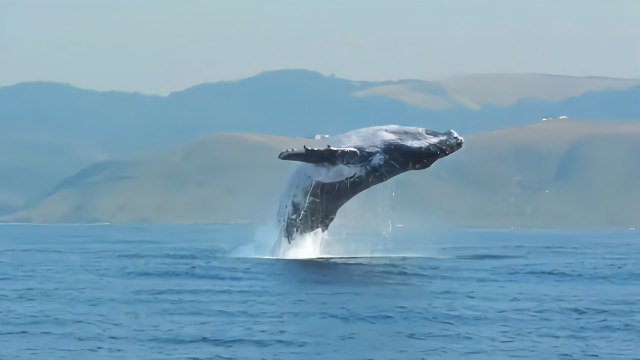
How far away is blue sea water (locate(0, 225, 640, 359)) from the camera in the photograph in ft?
47.1

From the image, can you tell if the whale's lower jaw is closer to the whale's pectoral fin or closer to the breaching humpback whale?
the breaching humpback whale

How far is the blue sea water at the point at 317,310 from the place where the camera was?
14.4m

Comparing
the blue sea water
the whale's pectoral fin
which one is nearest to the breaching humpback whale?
the whale's pectoral fin

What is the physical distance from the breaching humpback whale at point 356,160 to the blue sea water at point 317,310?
7.44 feet

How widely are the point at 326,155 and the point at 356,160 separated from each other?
0.84 m

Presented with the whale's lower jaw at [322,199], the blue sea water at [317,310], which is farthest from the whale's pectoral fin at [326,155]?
the blue sea water at [317,310]

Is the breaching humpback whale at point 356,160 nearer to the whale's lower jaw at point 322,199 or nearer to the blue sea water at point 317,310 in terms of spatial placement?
the whale's lower jaw at point 322,199

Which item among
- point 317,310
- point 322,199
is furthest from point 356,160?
point 317,310

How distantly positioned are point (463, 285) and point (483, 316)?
469cm

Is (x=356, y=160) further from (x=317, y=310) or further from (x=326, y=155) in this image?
(x=317, y=310)

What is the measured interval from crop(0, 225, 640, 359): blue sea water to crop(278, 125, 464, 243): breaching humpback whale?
2.27 meters

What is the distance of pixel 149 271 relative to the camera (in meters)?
25.4

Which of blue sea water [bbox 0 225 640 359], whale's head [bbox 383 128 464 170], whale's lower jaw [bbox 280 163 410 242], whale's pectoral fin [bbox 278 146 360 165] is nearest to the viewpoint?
blue sea water [bbox 0 225 640 359]

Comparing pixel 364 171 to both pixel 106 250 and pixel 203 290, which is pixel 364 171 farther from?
pixel 106 250
